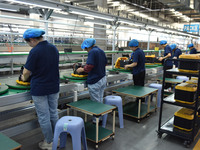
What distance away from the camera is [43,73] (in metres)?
2.04

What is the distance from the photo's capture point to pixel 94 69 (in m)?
2.75

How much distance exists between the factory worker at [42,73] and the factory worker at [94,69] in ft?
2.12

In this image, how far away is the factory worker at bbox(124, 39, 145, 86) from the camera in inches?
143

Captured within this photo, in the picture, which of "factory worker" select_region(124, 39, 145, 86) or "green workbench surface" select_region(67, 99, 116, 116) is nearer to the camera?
"green workbench surface" select_region(67, 99, 116, 116)

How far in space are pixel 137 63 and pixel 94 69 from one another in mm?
1306

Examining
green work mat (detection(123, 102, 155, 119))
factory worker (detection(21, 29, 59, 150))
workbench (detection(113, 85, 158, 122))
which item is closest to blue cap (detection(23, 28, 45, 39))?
factory worker (detection(21, 29, 59, 150))

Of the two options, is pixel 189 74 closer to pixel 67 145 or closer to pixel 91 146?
pixel 91 146

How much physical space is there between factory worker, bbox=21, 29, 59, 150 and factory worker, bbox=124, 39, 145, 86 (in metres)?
1.94

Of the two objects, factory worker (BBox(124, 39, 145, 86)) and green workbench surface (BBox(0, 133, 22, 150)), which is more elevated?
factory worker (BBox(124, 39, 145, 86))

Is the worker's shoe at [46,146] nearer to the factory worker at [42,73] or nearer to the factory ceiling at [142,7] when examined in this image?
the factory worker at [42,73]

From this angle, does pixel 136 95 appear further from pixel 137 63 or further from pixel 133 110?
pixel 137 63

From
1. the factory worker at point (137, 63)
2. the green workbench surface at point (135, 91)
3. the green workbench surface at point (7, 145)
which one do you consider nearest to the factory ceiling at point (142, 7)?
the factory worker at point (137, 63)

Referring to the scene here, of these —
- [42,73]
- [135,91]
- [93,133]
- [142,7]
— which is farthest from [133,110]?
[142,7]

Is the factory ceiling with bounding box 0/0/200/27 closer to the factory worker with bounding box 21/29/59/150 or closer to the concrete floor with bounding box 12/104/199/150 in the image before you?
the factory worker with bounding box 21/29/59/150
